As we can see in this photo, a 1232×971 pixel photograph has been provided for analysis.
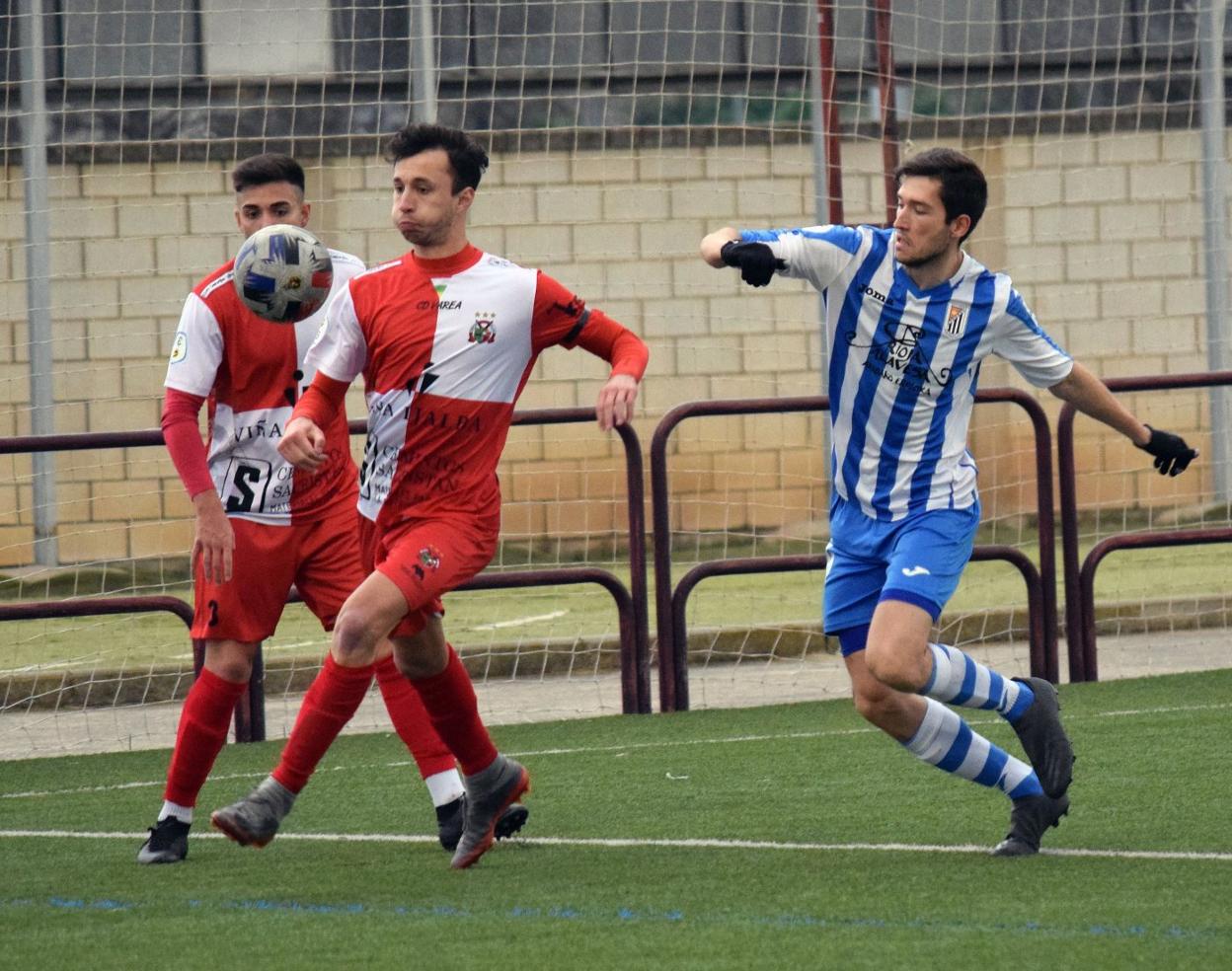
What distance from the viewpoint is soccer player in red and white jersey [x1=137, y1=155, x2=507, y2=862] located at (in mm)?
6203

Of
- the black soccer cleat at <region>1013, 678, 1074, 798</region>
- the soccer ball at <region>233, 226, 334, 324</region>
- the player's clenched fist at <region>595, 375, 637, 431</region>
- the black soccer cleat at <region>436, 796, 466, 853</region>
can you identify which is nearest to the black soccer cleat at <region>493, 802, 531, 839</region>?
the black soccer cleat at <region>436, 796, 466, 853</region>

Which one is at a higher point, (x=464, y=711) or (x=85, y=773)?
(x=464, y=711)

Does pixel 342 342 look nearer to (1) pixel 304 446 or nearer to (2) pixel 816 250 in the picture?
(1) pixel 304 446

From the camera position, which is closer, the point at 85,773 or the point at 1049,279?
the point at 85,773

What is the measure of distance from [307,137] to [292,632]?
2.85m

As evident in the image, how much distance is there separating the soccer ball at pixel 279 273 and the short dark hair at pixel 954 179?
1573 mm

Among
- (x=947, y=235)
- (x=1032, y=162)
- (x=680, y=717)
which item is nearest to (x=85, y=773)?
(x=680, y=717)

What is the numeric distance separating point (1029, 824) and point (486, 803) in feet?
4.57

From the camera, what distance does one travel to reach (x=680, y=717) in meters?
9.21

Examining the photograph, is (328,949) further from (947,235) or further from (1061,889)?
(947,235)

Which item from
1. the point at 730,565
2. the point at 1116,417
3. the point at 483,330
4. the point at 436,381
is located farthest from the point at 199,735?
the point at 730,565

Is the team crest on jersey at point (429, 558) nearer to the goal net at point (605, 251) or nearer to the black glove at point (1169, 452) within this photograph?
the black glove at point (1169, 452)

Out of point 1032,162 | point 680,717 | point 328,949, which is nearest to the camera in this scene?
point 328,949

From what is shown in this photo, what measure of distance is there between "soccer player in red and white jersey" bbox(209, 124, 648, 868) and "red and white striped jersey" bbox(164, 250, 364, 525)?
0.38 meters
